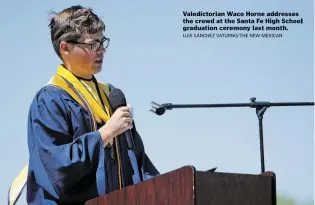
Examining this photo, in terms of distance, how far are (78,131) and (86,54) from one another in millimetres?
437

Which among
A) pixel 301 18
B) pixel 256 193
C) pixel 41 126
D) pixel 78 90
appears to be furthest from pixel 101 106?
pixel 301 18

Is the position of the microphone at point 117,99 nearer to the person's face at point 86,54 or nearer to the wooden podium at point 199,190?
the person's face at point 86,54

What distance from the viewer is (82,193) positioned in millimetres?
3430

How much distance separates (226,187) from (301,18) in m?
3.05

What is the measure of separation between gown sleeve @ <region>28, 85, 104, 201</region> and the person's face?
10.9 inches

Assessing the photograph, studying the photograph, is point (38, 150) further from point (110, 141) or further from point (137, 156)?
point (137, 156)

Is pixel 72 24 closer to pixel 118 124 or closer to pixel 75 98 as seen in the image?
pixel 75 98

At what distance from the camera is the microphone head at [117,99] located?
372 centimetres

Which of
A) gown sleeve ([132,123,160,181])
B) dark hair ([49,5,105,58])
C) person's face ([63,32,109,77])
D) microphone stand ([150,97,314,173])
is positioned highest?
dark hair ([49,5,105,58])

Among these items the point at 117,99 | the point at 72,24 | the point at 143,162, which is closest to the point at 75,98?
the point at 117,99

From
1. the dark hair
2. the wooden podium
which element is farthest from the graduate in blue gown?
the wooden podium

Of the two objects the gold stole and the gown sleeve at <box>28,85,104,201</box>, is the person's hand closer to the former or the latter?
the gown sleeve at <box>28,85,104,201</box>

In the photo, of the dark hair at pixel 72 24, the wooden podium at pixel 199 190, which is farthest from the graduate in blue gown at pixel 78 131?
the wooden podium at pixel 199 190

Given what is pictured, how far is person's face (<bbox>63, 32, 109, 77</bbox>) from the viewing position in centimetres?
381
